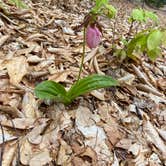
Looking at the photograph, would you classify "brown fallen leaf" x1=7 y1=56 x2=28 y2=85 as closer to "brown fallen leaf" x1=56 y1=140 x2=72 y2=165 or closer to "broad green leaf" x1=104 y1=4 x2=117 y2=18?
"brown fallen leaf" x1=56 y1=140 x2=72 y2=165

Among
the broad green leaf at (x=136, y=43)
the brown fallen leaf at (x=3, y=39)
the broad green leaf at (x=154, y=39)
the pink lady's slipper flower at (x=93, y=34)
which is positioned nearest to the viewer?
the pink lady's slipper flower at (x=93, y=34)

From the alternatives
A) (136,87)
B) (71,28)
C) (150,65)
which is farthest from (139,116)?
(71,28)

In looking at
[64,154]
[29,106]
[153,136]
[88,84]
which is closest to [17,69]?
[29,106]

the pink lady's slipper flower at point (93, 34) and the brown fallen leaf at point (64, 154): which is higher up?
the pink lady's slipper flower at point (93, 34)

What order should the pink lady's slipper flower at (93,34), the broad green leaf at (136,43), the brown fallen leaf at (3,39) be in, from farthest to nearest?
the brown fallen leaf at (3,39) < the broad green leaf at (136,43) < the pink lady's slipper flower at (93,34)

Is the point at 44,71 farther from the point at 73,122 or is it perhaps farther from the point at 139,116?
the point at 139,116

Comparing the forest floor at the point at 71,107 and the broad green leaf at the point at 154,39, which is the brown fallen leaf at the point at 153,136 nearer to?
the forest floor at the point at 71,107

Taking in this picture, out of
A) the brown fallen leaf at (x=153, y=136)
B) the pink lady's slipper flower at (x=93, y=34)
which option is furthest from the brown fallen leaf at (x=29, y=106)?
the brown fallen leaf at (x=153, y=136)
